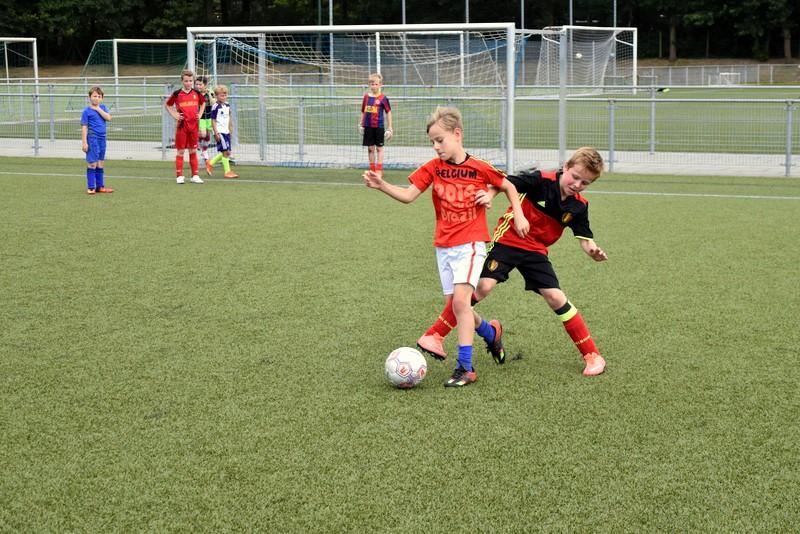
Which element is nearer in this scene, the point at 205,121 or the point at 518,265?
the point at 518,265

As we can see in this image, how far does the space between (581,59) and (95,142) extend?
2930cm

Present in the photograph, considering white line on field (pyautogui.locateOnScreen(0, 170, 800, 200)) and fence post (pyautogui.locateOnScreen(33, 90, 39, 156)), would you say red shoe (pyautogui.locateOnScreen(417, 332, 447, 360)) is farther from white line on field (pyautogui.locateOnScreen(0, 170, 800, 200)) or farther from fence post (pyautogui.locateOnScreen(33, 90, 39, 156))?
fence post (pyautogui.locateOnScreen(33, 90, 39, 156))

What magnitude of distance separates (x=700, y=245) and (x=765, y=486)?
5.88 metres

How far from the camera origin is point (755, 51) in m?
66.7

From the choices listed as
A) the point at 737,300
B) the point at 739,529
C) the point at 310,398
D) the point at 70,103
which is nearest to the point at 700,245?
the point at 737,300

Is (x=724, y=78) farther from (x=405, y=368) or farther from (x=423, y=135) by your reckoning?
(x=405, y=368)

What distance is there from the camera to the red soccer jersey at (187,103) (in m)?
15.1

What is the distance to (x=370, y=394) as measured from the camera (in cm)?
522

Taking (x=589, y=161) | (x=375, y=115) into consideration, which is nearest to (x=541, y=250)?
(x=589, y=161)

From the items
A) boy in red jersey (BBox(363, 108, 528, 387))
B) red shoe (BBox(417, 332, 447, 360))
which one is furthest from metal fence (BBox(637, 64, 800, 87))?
boy in red jersey (BBox(363, 108, 528, 387))

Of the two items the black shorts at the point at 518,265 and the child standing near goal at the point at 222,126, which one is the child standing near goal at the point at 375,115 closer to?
the child standing near goal at the point at 222,126

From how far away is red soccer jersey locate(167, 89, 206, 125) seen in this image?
15086 mm

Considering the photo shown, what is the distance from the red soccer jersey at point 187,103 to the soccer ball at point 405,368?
421 inches

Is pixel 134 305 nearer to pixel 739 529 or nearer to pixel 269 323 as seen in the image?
pixel 269 323
